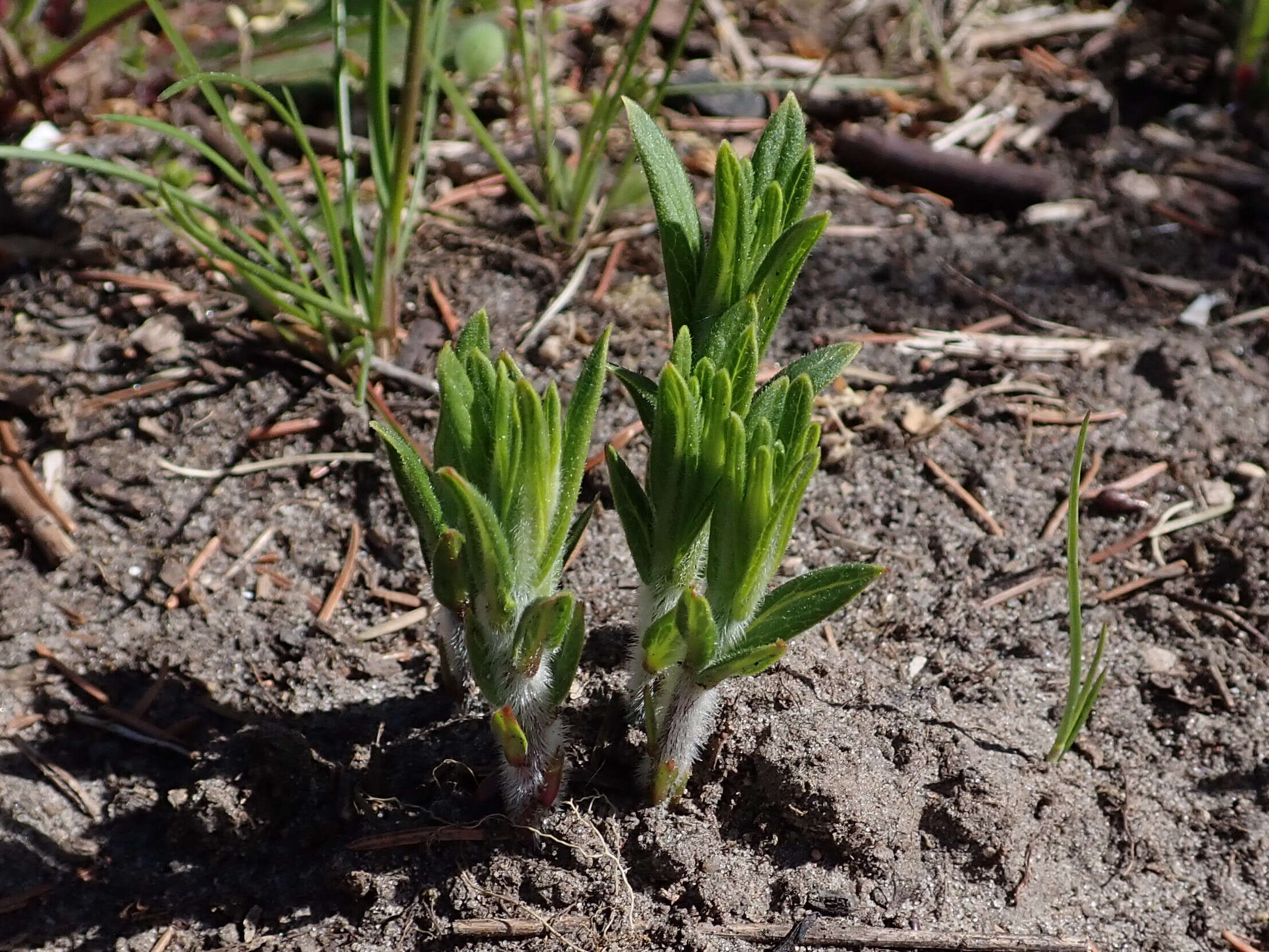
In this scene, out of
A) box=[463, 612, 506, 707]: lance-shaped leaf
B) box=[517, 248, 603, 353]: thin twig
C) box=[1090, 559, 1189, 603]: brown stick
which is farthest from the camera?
box=[517, 248, 603, 353]: thin twig

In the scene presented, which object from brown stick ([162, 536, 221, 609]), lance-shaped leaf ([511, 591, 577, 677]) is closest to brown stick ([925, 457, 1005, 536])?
lance-shaped leaf ([511, 591, 577, 677])

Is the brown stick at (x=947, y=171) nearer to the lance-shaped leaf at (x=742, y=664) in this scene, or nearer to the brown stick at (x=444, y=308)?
the brown stick at (x=444, y=308)

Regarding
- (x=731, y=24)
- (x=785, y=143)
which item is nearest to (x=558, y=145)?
(x=731, y=24)

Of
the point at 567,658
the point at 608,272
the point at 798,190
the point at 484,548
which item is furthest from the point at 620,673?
the point at 608,272

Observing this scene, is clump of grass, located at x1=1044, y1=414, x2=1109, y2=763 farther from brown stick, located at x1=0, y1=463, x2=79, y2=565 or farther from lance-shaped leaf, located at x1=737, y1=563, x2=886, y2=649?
brown stick, located at x1=0, y1=463, x2=79, y2=565

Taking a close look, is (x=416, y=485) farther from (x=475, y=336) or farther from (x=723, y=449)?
(x=723, y=449)

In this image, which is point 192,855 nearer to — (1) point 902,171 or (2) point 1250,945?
(2) point 1250,945
